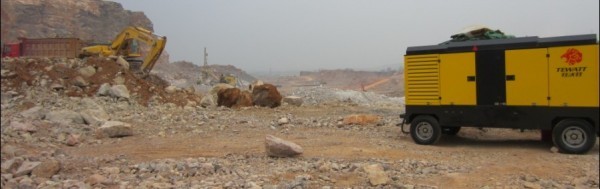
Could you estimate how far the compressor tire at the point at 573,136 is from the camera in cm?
791

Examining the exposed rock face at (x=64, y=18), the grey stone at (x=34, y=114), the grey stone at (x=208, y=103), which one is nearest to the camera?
the exposed rock face at (x=64, y=18)

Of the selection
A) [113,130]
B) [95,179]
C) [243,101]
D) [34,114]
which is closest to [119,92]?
[243,101]

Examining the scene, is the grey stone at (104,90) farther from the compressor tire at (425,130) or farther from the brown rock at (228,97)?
the compressor tire at (425,130)

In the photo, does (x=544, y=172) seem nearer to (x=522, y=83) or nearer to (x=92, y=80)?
(x=522, y=83)

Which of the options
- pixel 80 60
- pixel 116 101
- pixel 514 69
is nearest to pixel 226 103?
pixel 116 101

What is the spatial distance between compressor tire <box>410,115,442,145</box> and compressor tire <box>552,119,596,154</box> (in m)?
1.85

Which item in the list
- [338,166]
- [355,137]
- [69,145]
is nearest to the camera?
[338,166]

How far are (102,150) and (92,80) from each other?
926 cm

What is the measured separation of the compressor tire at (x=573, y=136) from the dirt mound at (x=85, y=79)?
12.4 m

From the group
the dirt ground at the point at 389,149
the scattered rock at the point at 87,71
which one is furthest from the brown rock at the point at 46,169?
the scattered rock at the point at 87,71

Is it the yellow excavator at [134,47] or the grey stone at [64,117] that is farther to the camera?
the yellow excavator at [134,47]

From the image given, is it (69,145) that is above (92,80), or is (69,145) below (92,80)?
below

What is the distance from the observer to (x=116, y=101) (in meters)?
16.1

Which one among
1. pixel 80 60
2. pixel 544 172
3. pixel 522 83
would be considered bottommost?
pixel 544 172
